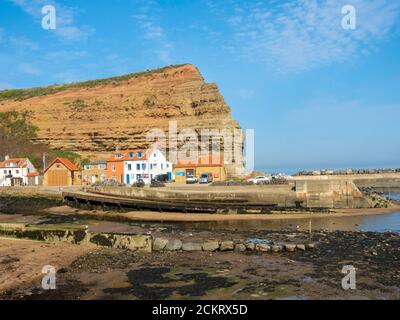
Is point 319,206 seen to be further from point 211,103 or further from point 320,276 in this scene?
point 211,103

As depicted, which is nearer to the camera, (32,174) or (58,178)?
(58,178)

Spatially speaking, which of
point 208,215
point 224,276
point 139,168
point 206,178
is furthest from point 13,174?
point 224,276

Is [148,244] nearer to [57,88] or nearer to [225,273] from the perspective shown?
[225,273]

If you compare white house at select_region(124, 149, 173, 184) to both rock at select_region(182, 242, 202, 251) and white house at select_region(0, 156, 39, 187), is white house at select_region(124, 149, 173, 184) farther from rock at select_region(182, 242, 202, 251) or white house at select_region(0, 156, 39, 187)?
rock at select_region(182, 242, 202, 251)

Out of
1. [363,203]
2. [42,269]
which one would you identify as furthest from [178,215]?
[42,269]

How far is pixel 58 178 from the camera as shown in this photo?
66125mm

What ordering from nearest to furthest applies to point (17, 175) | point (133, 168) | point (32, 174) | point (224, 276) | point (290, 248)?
point (224, 276)
point (290, 248)
point (133, 168)
point (17, 175)
point (32, 174)

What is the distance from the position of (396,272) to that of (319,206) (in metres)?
27.8

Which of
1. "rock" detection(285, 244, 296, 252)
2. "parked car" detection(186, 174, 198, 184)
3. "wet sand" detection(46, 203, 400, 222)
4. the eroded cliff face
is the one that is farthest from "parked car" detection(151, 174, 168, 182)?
"rock" detection(285, 244, 296, 252)

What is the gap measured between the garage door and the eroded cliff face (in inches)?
745

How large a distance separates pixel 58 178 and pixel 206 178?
A: 1018 inches

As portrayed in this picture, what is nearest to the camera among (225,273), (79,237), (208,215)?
(225,273)

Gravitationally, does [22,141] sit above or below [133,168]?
above

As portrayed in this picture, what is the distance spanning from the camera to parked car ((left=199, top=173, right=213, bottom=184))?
198ft
